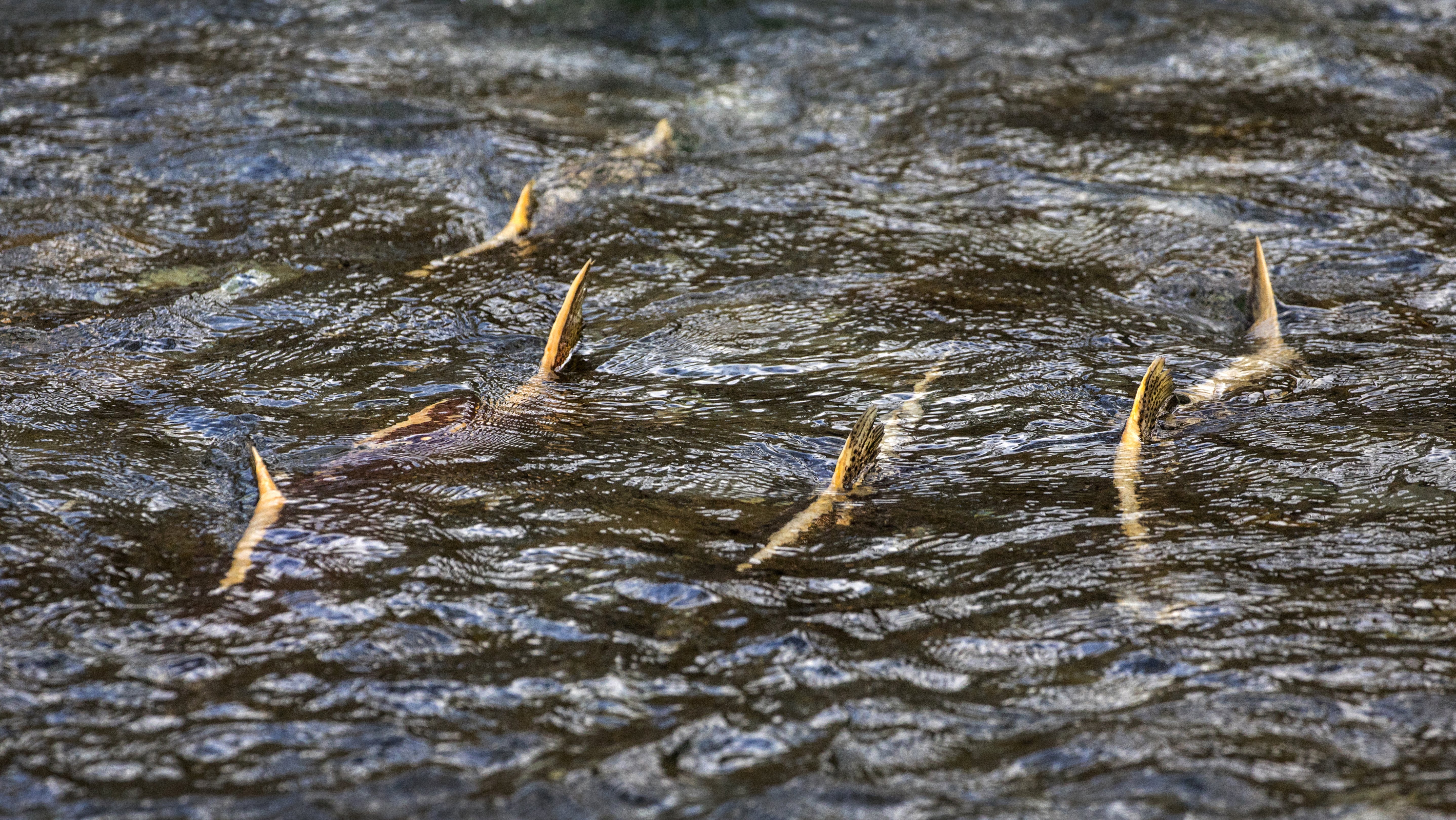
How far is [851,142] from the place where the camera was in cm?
780

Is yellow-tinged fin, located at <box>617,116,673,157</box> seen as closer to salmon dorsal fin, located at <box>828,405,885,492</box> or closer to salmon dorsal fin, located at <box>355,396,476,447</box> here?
salmon dorsal fin, located at <box>355,396,476,447</box>

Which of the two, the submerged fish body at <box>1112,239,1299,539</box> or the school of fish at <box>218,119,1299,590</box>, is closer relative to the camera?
the school of fish at <box>218,119,1299,590</box>

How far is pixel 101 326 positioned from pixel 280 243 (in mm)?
1123

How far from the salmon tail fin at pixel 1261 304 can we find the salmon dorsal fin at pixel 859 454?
2.13 metres

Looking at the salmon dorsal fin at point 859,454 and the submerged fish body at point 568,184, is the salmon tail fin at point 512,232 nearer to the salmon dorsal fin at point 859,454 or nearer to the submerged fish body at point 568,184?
the submerged fish body at point 568,184

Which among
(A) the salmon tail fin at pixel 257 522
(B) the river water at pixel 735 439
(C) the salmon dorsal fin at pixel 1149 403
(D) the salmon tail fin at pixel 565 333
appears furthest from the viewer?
(D) the salmon tail fin at pixel 565 333

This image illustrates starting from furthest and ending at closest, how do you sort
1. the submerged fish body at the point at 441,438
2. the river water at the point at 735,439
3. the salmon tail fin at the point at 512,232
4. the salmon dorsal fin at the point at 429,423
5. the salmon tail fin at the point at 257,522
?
the salmon tail fin at the point at 512,232 → the salmon dorsal fin at the point at 429,423 → the submerged fish body at the point at 441,438 → the salmon tail fin at the point at 257,522 → the river water at the point at 735,439

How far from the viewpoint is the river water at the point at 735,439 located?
308 centimetres

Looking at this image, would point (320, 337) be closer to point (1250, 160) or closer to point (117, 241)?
point (117, 241)

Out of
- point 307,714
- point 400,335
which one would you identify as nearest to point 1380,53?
point 400,335

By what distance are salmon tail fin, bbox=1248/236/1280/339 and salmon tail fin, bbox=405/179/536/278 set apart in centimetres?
341

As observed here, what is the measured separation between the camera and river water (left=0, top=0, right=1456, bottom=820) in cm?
308

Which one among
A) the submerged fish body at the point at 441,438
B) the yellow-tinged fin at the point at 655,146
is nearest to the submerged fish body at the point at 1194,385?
the submerged fish body at the point at 441,438

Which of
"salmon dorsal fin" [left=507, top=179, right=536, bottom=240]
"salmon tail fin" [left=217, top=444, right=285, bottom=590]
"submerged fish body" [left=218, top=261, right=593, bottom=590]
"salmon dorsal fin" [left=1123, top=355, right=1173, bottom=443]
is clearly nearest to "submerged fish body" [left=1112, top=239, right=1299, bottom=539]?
Answer: "salmon dorsal fin" [left=1123, top=355, right=1173, bottom=443]
